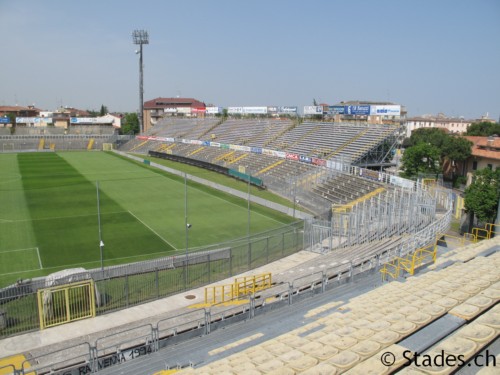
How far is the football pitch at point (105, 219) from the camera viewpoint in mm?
23881

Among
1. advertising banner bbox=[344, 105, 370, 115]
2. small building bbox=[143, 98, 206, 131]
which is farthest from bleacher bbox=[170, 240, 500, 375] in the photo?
small building bbox=[143, 98, 206, 131]

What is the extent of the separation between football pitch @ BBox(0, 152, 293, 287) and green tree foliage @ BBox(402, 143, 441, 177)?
18910 millimetres

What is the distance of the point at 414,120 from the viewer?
15212 centimetres

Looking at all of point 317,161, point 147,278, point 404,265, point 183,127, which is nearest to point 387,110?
point 317,161

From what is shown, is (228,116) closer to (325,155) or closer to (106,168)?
(106,168)

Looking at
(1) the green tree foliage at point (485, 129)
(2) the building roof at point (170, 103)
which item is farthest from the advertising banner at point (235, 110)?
(2) the building roof at point (170, 103)

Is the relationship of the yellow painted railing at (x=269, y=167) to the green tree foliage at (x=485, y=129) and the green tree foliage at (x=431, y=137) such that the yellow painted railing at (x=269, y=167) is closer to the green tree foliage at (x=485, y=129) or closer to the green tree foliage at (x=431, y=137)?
the green tree foliage at (x=431, y=137)

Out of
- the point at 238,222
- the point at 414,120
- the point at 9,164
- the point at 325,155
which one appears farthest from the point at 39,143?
the point at 414,120

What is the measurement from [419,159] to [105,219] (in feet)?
107

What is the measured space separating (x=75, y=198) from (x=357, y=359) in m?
37.6

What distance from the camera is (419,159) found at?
1768 inches

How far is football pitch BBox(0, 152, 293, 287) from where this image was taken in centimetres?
2388

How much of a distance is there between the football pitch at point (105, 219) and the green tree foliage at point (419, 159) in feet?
62.0

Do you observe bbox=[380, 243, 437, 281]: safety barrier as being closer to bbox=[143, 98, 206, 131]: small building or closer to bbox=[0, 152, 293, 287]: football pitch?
bbox=[0, 152, 293, 287]: football pitch
